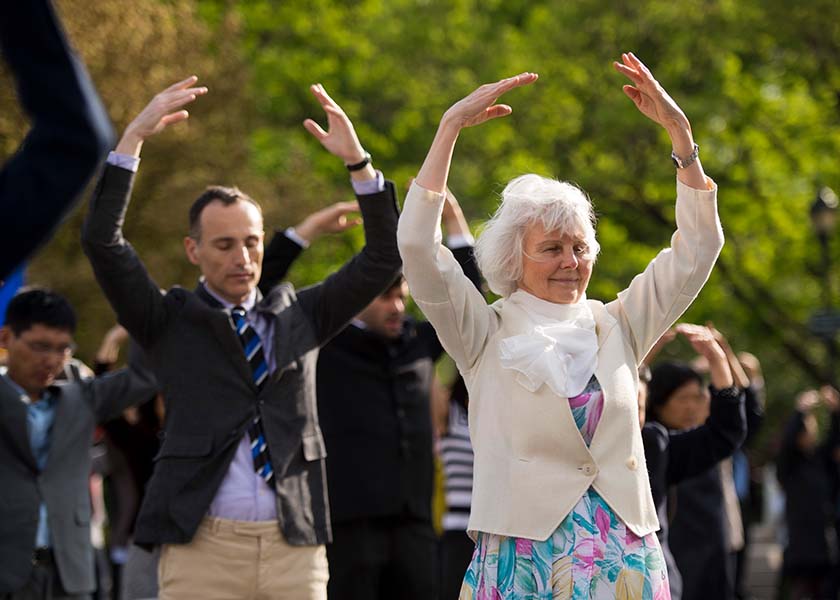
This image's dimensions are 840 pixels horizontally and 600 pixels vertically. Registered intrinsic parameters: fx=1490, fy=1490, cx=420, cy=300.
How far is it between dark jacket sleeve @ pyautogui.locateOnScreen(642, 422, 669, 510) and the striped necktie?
1.56 meters

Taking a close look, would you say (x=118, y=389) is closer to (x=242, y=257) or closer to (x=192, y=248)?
(x=192, y=248)

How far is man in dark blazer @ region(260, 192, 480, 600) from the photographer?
7223 millimetres

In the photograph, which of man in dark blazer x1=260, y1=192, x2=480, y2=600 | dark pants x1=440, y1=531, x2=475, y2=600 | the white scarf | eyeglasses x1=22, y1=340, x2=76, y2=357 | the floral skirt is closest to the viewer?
the floral skirt

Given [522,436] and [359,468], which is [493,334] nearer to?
[522,436]

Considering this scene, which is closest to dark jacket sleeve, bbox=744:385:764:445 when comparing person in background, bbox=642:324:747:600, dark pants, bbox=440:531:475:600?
person in background, bbox=642:324:747:600

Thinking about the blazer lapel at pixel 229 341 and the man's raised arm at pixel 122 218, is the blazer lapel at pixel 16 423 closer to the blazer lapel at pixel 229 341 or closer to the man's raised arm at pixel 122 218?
the man's raised arm at pixel 122 218

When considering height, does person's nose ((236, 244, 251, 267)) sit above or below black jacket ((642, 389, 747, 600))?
above

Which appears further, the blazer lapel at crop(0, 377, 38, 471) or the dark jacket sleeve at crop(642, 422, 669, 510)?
the blazer lapel at crop(0, 377, 38, 471)

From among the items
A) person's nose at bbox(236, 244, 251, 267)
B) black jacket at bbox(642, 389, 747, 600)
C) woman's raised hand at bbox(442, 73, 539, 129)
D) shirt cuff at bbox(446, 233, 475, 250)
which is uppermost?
shirt cuff at bbox(446, 233, 475, 250)

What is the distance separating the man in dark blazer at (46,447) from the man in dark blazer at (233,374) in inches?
46.0

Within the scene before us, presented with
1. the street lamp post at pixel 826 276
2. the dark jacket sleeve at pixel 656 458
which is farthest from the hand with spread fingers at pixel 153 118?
the street lamp post at pixel 826 276

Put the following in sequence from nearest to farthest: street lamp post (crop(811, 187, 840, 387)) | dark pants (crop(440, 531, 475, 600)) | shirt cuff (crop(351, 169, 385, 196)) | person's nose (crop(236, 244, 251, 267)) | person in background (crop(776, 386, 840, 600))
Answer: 1. shirt cuff (crop(351, 169, 385, 196))
2. person's nose (crop(236, 244, 251, 267))
3. dark pants (crop(440, 531, 475, 600))
4. person in background (crop(776, 386, 840, 600))
5. street lamp post (crop(811, 187, 840, 387))

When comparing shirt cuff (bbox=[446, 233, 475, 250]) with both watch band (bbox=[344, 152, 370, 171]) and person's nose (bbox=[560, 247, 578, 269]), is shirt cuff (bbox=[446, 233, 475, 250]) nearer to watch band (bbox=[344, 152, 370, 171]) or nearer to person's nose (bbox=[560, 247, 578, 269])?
watch band (bbox=[344, 152, 370, 171])

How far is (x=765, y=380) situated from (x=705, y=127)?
432 inches
